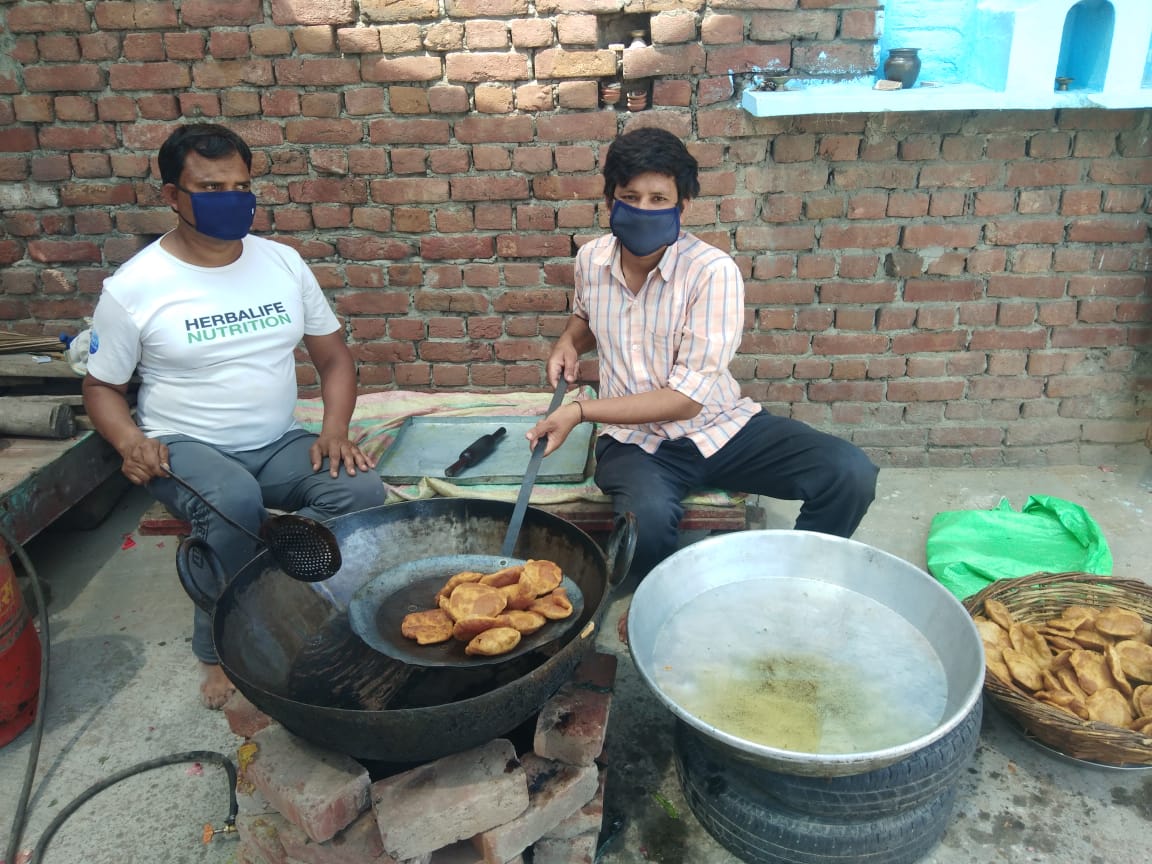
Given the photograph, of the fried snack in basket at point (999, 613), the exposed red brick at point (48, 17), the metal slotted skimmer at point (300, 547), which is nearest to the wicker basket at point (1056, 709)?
the fried snack in basket at point (999, 613)

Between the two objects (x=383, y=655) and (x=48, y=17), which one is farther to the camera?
(x=48, y=17)

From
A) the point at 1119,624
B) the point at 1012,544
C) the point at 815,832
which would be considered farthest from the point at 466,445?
the point at 1119,624

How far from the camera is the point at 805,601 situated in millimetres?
2344

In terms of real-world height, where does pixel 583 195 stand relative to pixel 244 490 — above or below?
above

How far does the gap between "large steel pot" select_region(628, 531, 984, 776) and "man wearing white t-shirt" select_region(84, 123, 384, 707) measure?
3.52ft

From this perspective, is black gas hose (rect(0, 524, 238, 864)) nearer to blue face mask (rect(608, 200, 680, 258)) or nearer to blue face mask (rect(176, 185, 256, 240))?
blue face mask (rect(176, 185, 256, 240))

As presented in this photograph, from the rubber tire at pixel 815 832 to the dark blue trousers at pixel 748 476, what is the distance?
0.82m

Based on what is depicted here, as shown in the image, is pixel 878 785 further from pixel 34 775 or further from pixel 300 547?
pixel 34 775

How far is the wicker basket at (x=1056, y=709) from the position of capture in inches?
81.5

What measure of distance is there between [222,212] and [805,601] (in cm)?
204

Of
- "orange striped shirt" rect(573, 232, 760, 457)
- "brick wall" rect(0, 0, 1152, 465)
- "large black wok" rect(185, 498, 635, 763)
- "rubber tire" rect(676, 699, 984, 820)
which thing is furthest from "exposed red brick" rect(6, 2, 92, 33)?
"rubber tire" rect(676, 699, 984, 820)

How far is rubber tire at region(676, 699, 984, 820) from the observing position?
6.20ft

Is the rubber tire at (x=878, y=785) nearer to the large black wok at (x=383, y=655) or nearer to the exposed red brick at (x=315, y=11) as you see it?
the large black wok at (x=383, y=655)

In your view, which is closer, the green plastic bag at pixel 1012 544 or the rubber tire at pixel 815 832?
the rubber tire at pixel 815 832
